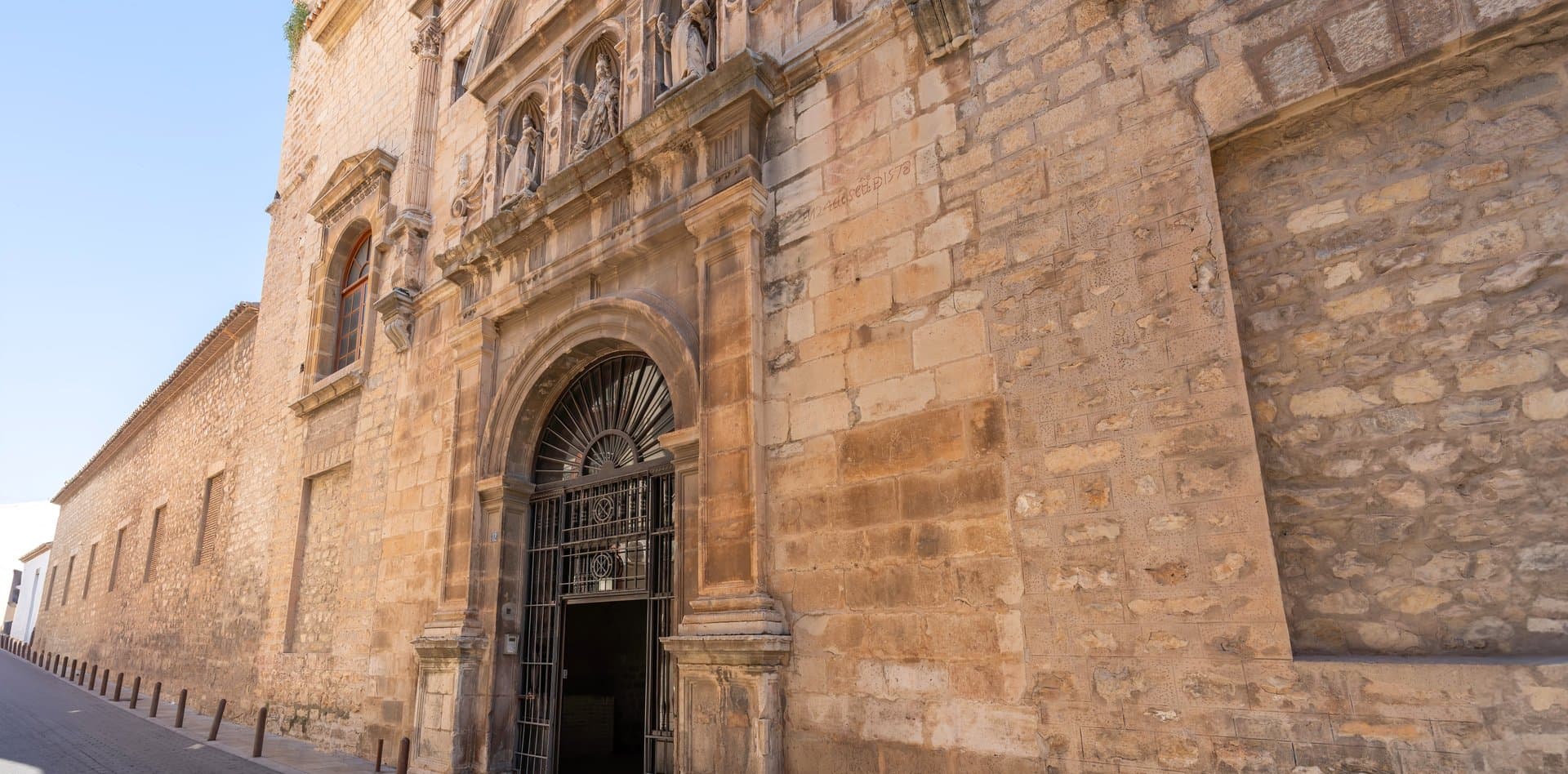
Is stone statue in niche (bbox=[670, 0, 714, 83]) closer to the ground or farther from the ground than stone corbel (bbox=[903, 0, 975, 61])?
farther from the ground

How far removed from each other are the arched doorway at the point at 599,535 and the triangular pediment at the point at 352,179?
4.90 meters

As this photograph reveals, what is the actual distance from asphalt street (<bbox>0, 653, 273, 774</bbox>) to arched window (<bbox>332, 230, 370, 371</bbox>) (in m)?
4.55

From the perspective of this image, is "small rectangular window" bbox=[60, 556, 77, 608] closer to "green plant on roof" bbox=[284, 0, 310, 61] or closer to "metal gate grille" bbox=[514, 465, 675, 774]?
Result: "green plant on roof" bbox=[284, 0, 310, 61]

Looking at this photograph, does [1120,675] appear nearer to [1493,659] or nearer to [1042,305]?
[1493,659]

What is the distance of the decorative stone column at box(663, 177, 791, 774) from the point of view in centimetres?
429

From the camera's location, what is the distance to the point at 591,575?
6086 mm

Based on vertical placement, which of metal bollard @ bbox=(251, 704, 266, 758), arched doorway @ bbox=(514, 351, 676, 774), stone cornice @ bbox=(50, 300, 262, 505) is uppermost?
stone cornice @ bbox=(50, 300, 262, 505)

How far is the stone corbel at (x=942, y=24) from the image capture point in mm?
4363

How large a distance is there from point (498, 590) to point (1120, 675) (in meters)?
4.74

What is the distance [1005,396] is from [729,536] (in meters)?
1.76

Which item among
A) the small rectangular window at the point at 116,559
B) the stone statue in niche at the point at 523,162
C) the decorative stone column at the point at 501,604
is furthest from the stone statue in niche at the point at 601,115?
the small rectangular window at the point at 116,559

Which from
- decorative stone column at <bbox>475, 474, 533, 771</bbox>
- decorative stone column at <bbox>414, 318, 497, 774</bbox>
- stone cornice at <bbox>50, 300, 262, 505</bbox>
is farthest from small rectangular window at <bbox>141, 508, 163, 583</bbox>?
decorative stone column at <bbox>475, 474, 533, 771</bbox>

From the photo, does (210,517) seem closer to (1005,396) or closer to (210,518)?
(210,518)

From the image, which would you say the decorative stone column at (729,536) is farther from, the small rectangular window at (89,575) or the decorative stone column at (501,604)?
the small rectangular window at (89,575)
